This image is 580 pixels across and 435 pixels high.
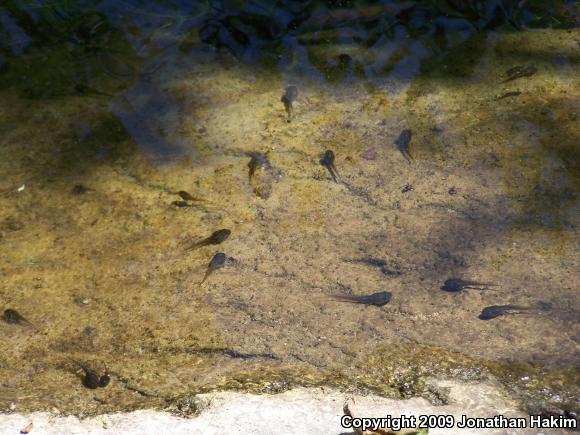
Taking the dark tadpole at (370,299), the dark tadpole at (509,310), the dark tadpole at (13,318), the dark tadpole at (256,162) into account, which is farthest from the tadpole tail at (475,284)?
the dark tadpole at (13,318)

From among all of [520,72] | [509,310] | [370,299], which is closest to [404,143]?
[520,72]

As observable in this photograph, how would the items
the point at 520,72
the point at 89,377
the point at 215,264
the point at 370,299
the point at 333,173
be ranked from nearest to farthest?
1. the point at 89,377
2. the point at 370,299
3. the point at 215,264
4. the point at 333,173
5. the point at 520,72

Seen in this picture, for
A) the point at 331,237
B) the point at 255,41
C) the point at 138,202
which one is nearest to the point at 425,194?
the point at 331,237

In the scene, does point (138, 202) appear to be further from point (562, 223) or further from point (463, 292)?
point (562, 223)

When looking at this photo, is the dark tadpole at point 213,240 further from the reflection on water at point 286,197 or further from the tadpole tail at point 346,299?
the tadpole tail at point 346,299

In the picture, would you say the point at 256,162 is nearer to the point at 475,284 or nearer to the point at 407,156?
the point at 407,156

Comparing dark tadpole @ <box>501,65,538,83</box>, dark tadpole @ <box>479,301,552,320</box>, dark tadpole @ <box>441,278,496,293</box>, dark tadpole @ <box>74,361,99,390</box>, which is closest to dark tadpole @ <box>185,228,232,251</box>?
dark tadpole @ <box>74,361,99,390</box>
